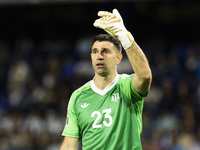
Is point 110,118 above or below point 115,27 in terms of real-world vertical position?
below

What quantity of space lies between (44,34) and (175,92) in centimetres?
643

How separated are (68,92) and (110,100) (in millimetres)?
7075

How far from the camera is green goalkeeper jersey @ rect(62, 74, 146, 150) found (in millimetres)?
3754

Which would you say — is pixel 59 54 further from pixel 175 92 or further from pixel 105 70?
pixel 105 70

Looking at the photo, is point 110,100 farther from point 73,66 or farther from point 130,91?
point 73,66

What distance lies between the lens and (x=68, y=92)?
430 inches

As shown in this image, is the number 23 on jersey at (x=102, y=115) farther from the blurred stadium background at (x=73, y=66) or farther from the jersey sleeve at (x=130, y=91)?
the blurred stadium background at (x=73, y=66)

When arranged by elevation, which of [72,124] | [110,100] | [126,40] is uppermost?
[126,40]

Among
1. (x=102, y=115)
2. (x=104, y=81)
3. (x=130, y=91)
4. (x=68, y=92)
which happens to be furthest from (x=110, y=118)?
(x=68, y=92)

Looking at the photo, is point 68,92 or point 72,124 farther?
point 68,92

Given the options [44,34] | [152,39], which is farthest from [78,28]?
[152,39]

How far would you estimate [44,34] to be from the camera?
1436cm

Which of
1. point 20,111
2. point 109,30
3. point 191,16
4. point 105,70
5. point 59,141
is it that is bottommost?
point 59,141

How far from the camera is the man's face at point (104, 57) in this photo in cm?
393
